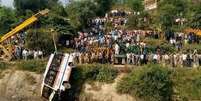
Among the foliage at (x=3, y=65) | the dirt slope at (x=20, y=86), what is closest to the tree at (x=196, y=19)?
the dirt slope at (x=20, y=86)

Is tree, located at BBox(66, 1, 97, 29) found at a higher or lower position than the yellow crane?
higher

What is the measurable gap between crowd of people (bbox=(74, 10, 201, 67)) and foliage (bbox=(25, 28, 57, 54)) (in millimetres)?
2282

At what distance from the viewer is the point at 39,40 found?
49.7 meters

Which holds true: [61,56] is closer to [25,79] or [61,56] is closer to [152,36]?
[25,79]

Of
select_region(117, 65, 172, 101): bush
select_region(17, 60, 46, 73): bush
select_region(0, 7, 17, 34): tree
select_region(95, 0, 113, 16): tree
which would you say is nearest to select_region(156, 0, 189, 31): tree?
select_region(95, 0, 113, 16): tree

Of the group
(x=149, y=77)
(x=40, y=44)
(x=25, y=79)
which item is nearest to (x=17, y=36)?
(x=40, y=44)

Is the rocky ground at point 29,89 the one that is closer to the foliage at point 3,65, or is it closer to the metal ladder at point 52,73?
the foliage at point 3,65

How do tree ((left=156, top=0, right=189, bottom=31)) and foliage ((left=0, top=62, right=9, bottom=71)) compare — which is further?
tree ((left=156, top=0, right=189, bottom=31))

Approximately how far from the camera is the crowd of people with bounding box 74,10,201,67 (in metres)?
43.7

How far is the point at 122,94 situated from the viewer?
4188cm

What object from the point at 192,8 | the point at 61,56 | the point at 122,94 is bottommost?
the point at 122,94

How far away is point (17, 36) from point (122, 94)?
1440cm

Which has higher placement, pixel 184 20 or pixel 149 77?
pixel 184 20

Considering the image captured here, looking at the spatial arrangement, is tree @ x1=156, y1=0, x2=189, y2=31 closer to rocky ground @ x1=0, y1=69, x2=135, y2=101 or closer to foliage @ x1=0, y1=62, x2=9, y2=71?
rocky ground @ x1=0, y1=69, x2=135, y2=101
